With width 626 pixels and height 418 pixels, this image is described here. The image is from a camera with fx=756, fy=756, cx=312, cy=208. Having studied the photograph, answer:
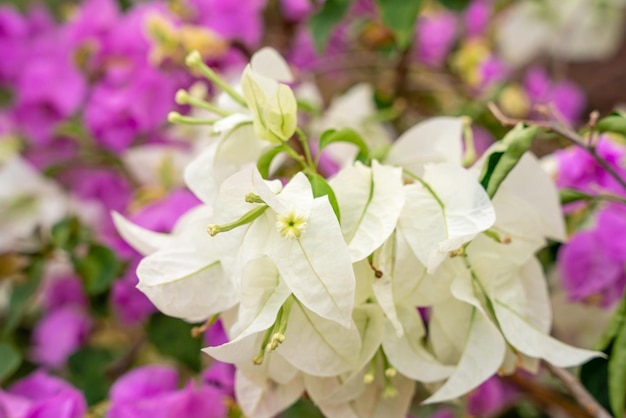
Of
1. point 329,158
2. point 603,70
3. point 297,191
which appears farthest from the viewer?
point 603,70

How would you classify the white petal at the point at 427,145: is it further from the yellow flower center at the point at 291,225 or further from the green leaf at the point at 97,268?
the green leaf at the point at 97,268

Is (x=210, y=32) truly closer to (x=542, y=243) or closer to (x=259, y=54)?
(x=259, y=54)

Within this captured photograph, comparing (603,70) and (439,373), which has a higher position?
(439,373)

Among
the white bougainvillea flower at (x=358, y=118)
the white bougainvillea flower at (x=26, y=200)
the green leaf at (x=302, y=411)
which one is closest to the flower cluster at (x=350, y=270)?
the green leaf at (x=302, y=411)

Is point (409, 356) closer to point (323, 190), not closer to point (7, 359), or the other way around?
point (323, 190)

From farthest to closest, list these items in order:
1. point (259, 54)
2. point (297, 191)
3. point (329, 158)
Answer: point (329, 158) → point (259, 54) → point (297, 191)

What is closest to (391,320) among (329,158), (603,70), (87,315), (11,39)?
(329,158)
